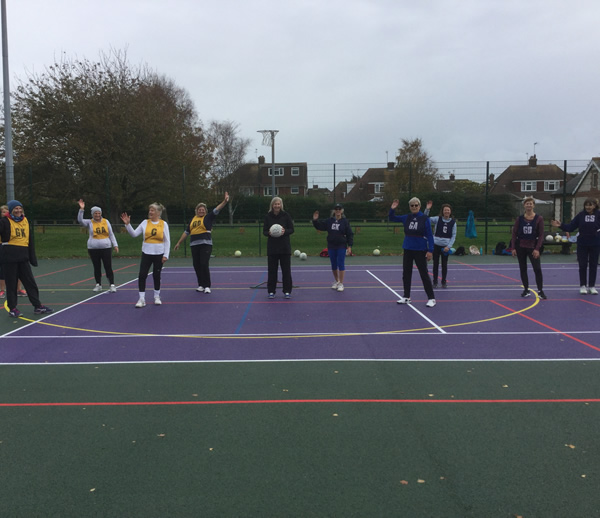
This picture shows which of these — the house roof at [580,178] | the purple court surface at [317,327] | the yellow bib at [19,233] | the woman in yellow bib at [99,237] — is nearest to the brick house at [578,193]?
the house roof at [580,178]

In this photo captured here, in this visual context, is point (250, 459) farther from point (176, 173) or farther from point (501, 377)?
point (176, 173)

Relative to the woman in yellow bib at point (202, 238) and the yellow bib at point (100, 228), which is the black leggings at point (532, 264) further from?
the yellow bib at point (100, 228)

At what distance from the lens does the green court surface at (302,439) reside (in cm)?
291

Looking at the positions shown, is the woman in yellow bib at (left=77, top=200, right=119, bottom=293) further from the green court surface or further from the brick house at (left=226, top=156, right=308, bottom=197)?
the brick house at (left=226, top=156, right=308, bottom=197)

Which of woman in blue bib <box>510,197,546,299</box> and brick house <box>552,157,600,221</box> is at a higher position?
brick house <box>552,157,600,221</box>

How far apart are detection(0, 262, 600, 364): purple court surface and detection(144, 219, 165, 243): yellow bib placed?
123cm

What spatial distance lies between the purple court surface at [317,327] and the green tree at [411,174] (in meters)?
11.5

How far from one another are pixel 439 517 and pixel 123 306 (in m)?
7.66

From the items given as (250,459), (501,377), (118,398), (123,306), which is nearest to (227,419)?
(250,459)

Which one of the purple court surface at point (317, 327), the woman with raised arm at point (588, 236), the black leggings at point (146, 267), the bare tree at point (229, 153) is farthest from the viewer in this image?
the bare tree at point (229, 153)

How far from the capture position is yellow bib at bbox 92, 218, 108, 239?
34.3 feet

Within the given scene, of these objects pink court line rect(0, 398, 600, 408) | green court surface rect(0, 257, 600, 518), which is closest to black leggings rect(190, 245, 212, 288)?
green court surface rect(0, 257, 600, 518)

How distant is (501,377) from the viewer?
5.04 m

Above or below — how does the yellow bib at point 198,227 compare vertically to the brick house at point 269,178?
below
